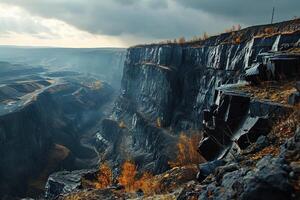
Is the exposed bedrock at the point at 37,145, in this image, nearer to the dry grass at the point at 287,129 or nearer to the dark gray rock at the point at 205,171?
the dark gray rock at the point at 205,171

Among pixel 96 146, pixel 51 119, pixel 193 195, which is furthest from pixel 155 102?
pixel 193 195

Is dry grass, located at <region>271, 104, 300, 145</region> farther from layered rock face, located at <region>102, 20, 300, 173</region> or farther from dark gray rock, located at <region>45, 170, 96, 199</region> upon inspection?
dark gray rock, located at <region>45, 170, 96, 199</region>

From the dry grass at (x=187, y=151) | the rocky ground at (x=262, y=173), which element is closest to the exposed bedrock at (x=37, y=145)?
the dry grass at (x=187, y=151)

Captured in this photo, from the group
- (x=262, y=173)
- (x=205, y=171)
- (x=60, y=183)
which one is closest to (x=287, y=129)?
(x=205, y=171)

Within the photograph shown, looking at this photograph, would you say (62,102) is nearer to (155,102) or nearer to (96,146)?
(96,146)

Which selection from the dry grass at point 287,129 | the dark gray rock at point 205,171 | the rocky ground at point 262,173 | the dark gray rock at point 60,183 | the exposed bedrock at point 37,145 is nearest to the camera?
the rocky ground at point 262,173
